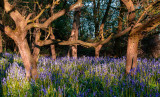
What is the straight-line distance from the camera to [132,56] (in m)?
4.92

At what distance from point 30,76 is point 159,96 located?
3.87 metres

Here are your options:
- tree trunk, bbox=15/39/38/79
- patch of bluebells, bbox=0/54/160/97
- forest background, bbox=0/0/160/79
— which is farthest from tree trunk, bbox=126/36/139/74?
tree trunk, bbox=15/39/38/79

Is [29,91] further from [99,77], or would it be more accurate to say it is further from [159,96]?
[159,96]

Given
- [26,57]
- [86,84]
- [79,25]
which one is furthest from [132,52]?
[79,25]

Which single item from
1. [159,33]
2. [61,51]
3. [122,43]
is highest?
[159,33]

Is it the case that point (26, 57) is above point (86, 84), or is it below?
above

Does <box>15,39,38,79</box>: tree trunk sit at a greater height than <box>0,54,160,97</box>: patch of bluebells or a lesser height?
greater

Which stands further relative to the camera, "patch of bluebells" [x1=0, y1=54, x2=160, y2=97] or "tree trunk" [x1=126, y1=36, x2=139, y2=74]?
"tree trunk" [x1=126, y1=36, x2=139, y2=74]

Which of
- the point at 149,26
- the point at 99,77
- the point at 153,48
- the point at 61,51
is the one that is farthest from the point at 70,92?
the point at 61,51

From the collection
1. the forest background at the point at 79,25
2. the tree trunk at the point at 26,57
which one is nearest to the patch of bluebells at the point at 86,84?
the tree trunk at the point at 26,57

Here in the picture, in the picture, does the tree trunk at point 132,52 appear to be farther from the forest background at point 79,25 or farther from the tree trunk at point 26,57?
the tree trunk at point 26,57

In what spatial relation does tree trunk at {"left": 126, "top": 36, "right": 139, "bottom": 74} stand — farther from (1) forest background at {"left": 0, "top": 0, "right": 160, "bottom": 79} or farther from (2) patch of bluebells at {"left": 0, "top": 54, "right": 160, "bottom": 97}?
(2) patch of bluebells at {"left": 0, "top": 54, "right": 160, "bottom": 97}

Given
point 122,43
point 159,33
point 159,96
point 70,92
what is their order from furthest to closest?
point 122,43, point 159,33, point 70,92, point 159,96

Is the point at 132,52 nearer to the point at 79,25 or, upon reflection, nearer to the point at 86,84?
the point at 86,84
